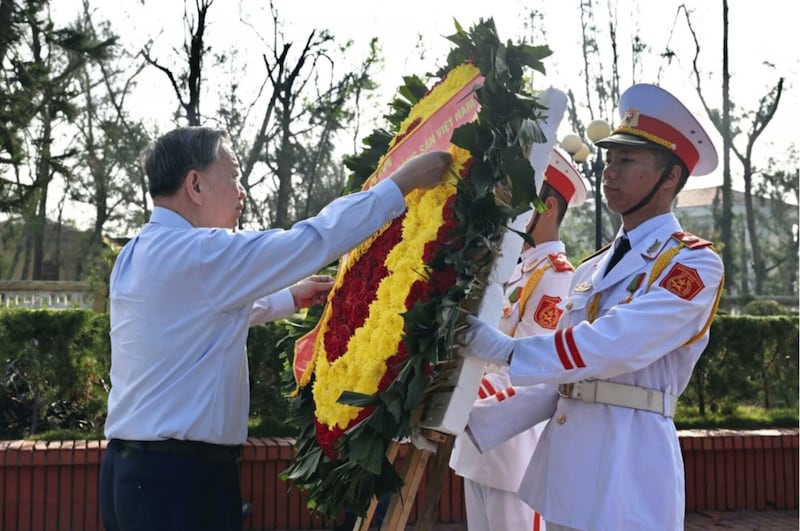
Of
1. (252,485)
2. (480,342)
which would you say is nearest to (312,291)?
(480,342)

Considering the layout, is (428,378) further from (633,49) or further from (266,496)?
(633,49)

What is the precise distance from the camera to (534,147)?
253 centimetres

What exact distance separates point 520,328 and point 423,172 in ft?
4.24

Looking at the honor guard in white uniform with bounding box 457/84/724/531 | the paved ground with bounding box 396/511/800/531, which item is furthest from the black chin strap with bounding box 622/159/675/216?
the paved ground with bounding box 396/511/800/531

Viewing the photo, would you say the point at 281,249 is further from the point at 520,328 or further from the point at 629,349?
the point at 520,328

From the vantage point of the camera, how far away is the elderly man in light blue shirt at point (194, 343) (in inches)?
97.5

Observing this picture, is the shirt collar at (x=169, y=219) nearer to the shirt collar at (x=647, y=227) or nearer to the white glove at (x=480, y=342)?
the white glove at (x=480, y=342)

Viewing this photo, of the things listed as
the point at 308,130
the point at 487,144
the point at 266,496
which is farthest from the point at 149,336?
the point at 308,130

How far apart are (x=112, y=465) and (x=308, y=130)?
18.5 m

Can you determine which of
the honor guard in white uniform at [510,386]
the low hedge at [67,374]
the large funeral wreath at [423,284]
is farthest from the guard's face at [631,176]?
the low hedge at [67,374]

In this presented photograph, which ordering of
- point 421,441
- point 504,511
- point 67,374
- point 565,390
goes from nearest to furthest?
point 421,441 → point 565,390 → point 504,511 → point 67,374

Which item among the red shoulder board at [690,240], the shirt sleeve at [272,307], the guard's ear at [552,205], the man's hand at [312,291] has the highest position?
the guard's ear at [552,205]

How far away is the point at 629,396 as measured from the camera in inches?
106

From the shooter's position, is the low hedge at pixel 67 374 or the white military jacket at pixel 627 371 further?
the low hedge at pixel 67 374
